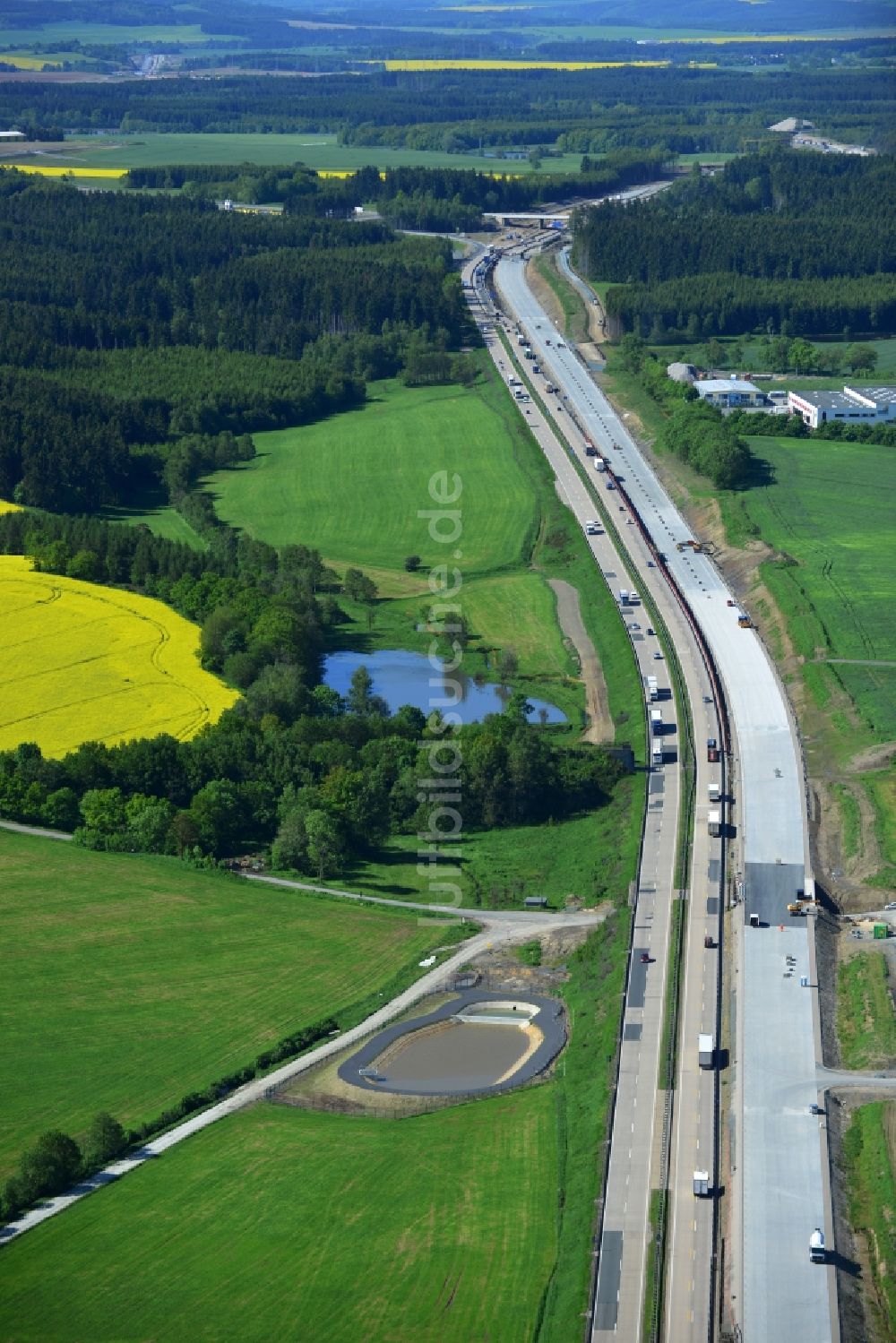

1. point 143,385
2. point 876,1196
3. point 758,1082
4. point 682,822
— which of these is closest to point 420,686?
point 682,822

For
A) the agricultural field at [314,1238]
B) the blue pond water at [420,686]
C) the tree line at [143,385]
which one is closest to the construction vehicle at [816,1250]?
the agricultural field at [314,1238]

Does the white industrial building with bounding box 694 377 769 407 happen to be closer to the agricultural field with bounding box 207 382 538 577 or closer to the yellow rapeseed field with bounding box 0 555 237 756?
the agricultural field with bounding box 207 382 538 577

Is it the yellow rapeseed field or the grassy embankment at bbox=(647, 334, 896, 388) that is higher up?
the grassy embankment at bbox=(647, 334, 896, 388)

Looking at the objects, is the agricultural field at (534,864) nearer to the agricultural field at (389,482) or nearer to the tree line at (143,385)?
the agricultural field at (389,482)

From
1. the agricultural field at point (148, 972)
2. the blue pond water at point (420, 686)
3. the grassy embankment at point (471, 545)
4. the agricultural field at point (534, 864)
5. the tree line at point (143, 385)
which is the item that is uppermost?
the tree line at point (143, 385)

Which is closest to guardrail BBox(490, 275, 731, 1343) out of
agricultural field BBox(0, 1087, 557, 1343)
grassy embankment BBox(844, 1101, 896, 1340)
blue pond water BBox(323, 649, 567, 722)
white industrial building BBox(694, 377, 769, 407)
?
agricultural field BBox(0, 1087, 557, 1343)

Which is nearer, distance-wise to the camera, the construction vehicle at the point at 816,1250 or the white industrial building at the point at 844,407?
the construction vehicle at the point at 816,1250

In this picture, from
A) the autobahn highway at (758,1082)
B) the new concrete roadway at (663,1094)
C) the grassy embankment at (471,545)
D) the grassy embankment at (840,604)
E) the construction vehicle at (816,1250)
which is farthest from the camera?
the grassy embankment at (840,604)

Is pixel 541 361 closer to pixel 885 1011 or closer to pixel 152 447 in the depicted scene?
pixel 152 447
